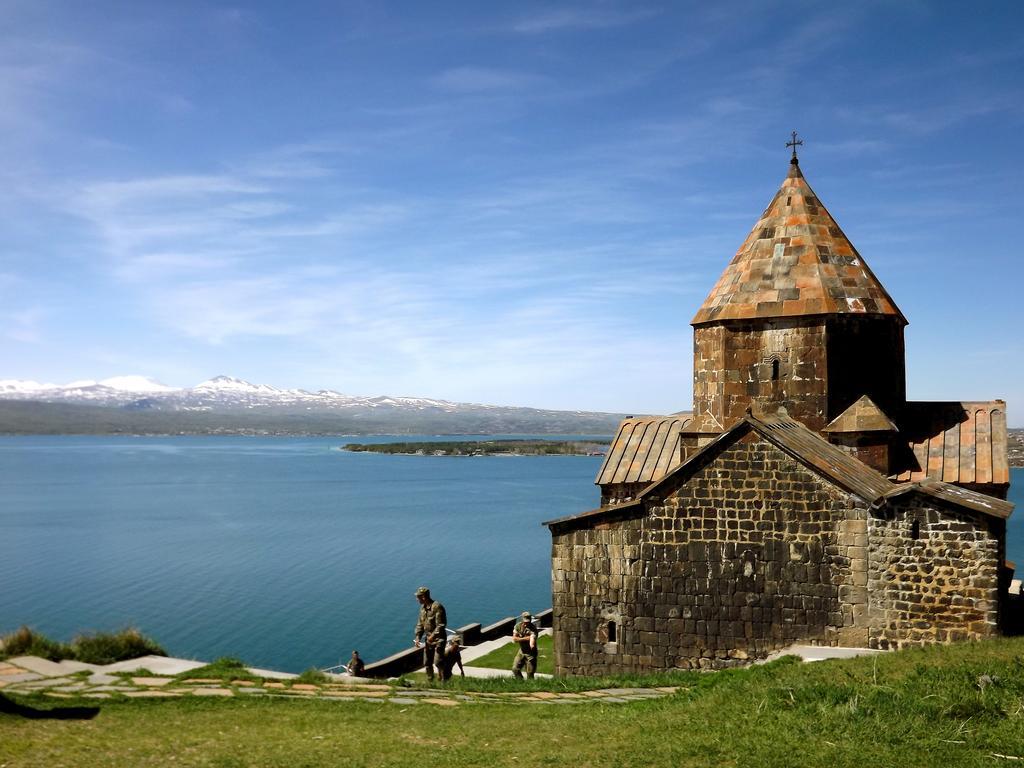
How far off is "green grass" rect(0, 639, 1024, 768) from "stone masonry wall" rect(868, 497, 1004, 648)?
1.82m

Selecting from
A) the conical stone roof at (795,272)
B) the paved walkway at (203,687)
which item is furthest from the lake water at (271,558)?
the conical stone roof at (795,272)

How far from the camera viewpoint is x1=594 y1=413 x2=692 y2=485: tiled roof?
1295 centimetres

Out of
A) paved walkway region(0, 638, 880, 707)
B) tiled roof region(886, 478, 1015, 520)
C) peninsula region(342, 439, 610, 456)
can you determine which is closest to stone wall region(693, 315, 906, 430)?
tiled roof region(886, 478, 1015, 520)

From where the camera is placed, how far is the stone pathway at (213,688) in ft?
22.0

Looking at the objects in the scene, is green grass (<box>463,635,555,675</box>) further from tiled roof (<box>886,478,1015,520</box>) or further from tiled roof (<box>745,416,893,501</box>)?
tiled roof (<box>886,478,1015,520</box>)

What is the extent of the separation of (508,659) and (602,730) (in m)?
8.93

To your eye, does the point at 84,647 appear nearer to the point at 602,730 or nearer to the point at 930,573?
the point at 602,730

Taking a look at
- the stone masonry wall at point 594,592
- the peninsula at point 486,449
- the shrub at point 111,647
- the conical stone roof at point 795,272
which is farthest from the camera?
the peninsula at point 486,449

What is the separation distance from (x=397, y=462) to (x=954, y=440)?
9761 centimetres

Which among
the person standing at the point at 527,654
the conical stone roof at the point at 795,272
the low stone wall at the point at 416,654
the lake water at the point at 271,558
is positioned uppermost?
the conical stone roof at the point at 795,272

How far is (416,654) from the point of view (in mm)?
15445

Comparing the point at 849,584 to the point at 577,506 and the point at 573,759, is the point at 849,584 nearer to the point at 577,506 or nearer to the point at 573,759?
the point at 573,759

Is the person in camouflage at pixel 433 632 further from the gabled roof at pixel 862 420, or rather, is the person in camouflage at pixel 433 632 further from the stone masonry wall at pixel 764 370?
the gabled roof at pixel 862 420

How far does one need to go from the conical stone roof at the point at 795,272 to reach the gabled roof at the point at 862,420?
1.23 m
